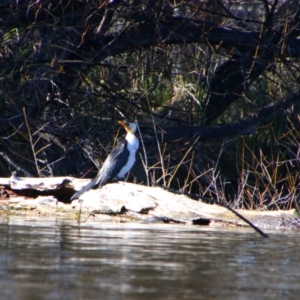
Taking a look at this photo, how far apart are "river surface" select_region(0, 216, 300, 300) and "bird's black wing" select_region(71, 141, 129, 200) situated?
3.99 feet

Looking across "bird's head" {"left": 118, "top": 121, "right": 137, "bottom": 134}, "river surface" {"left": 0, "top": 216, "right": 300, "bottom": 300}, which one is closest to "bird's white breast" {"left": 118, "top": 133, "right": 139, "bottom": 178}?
"bird's head" {"left": 118, "top": 121, "right": 137, "bottom": 134}

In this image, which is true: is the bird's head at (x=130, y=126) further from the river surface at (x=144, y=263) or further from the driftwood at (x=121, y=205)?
the river surface at (x=144, y=263)

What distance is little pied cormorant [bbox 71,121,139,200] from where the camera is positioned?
830cm

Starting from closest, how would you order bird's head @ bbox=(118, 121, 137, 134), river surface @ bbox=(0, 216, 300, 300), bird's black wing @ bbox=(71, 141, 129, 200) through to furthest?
river surface @ bbox=(0, 216, 300, 300) < bird's black wing @ bbox=(71, 141, 129, 200) < bird's head @ bbox=(118, 121, 137, 134)

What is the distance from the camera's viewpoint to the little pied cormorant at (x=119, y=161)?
830 centimetres

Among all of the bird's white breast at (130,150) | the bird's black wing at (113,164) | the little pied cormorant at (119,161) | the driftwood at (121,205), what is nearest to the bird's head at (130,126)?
the little pied cormorant at (119,161)

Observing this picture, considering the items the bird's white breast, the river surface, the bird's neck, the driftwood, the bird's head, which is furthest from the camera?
the bird's head

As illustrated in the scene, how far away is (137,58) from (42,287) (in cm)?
692

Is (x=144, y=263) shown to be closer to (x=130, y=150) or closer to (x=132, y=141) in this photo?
(x=130, y=150)

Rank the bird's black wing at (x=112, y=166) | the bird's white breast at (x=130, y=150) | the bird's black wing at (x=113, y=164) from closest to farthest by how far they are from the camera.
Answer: the bird's black wing at (x=112, y=166), the bird's black wing at (x=113, y=164), the bird's white breast at (x=130, y=150)

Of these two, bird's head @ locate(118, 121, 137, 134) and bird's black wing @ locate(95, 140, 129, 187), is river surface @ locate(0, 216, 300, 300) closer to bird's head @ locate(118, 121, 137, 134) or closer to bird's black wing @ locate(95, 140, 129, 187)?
bird's black wing @ locate(95, 140, 129, 187)

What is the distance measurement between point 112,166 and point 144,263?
386 centimetres

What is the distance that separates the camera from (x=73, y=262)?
471 cm

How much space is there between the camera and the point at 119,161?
8.72 meters
